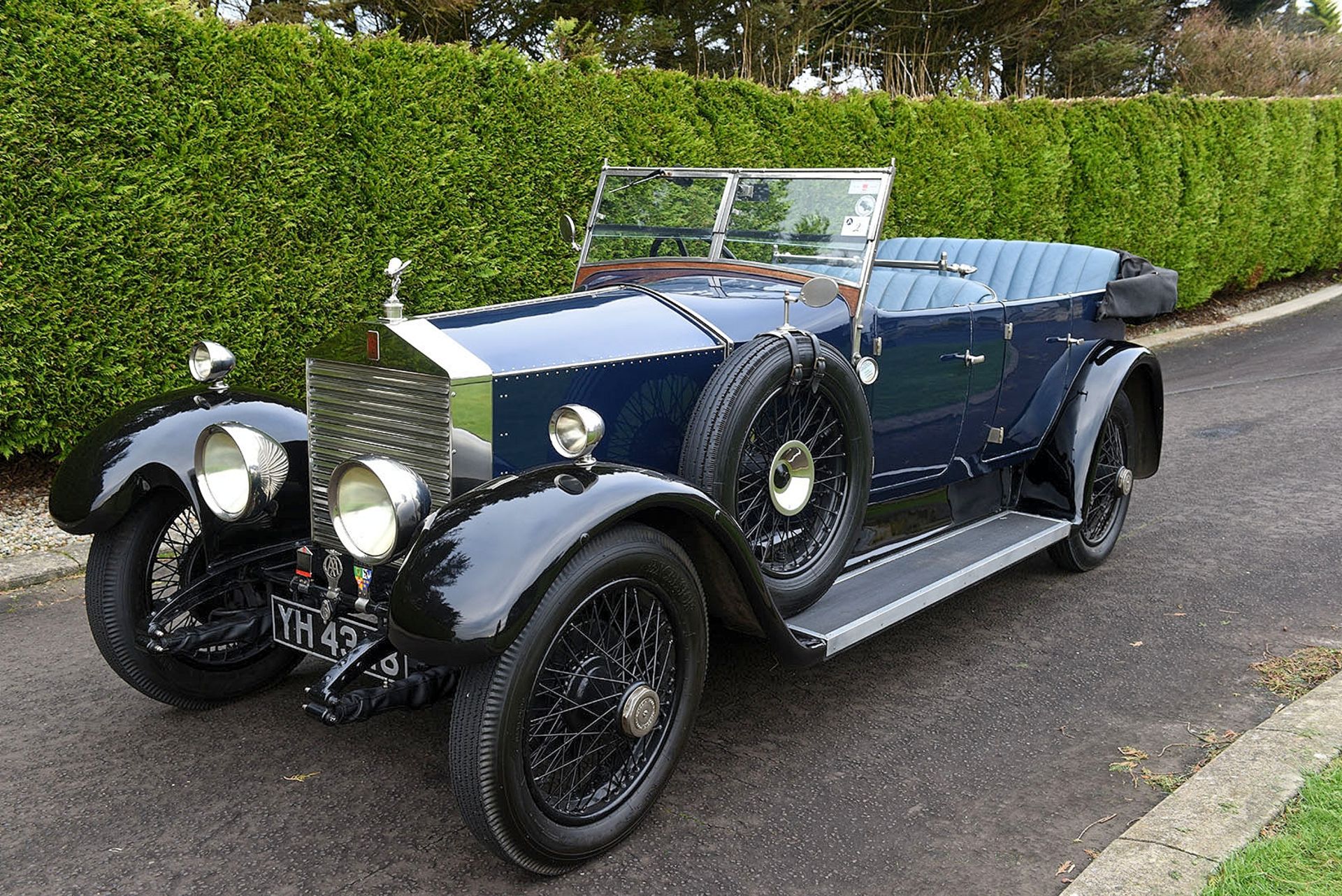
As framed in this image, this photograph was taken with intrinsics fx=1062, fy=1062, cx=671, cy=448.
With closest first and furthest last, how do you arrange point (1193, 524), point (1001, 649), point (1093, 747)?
1. point (1093, 747)
2. point (1001, 649)
3. point (1193, 524)

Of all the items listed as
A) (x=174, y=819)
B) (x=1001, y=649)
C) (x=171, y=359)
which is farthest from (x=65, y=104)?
(x=1001, y=649)

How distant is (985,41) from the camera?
16.4 m

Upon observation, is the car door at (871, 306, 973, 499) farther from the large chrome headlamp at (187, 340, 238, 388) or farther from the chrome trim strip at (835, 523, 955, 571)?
the large chrome headlamp at (187, 340, 238, 388)

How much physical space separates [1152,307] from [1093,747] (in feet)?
8.10

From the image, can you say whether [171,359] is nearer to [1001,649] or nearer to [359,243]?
[359,243]

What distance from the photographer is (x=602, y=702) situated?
2600 mm

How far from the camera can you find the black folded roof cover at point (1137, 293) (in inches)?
189

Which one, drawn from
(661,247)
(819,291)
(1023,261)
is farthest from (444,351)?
(1023,261)

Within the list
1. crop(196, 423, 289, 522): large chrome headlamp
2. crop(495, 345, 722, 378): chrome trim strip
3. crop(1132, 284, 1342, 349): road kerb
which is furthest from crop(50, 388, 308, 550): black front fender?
crop(1132, 284, 1342, 349): road kerb

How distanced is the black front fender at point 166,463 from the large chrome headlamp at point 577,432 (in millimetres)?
1173

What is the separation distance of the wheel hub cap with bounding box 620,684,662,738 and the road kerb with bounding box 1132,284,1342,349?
869cm

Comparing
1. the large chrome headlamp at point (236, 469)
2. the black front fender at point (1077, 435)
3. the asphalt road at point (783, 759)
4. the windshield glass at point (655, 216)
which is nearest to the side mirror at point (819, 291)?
the windshield glass at point (655, 216)

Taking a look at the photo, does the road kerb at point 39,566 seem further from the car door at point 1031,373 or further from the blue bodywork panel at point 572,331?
the car door at point 1031,373

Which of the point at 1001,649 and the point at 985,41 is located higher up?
the point at 985,41
